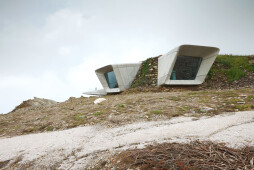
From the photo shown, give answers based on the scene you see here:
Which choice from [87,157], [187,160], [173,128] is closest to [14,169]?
[87,157]

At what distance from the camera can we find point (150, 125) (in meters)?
3.37

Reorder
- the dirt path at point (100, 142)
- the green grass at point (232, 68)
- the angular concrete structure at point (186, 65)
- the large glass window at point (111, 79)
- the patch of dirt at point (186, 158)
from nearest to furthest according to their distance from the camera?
the patch of dirt at point (186, 158) < the dirt path at point (100, 142) < the green grass at point (232, 68) < the angular concrete structure at point (186, 65) < the large glass window at point (111, 79)

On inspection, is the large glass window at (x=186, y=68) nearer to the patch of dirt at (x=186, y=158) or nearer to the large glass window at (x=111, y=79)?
the large glass window at (x=111, y=79)

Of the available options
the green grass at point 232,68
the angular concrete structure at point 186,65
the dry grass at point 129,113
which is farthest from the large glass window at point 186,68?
the dry grass at point 129,113

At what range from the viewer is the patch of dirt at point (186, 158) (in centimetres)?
144

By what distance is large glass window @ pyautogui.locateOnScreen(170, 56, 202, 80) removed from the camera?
15.7 metres

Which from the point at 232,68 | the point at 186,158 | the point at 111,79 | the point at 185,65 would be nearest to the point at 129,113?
the point at 186,158

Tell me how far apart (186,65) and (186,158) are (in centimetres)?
1656

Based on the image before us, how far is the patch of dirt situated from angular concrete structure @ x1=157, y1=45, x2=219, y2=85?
13.1 metres

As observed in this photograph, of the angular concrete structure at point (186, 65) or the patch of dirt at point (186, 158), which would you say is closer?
the patch of dirt at point (186, 158)

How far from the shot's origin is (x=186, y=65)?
52.1 feet

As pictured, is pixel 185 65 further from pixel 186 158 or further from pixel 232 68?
pixel 186 158

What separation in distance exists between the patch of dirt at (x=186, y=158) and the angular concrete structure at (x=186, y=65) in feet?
43.1

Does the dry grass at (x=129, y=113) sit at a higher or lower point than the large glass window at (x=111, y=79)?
lower
